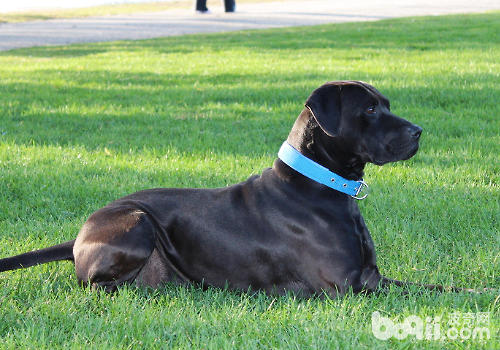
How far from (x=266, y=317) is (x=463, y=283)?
1443 mm

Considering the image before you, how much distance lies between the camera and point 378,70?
38.9ft

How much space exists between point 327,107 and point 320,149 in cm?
30

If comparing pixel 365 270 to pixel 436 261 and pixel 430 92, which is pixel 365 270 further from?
pixel 430 92

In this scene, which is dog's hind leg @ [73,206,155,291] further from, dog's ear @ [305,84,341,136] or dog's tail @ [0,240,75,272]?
dog's ear @ [305,84,341,136]

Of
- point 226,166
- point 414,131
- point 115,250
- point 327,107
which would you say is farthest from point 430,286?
point 226,166

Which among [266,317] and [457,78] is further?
[457,78]

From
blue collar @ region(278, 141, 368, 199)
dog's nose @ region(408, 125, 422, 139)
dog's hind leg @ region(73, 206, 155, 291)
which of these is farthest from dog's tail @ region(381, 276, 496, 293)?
dog's hind leg @ region(73, 206, 155, 291)

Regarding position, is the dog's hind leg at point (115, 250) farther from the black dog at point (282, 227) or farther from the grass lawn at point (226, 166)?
the grass lawn at point (226, 166)

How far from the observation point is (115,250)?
4230 mm

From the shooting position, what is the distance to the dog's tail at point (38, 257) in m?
4.38

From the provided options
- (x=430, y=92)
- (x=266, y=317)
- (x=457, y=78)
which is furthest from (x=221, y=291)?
(x=457, y=78)

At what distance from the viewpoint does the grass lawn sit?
381 centimetres

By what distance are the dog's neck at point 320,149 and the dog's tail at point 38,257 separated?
1585 millimetres

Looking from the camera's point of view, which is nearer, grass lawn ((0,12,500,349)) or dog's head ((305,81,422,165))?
grass lawn ((0,12,500,349))
